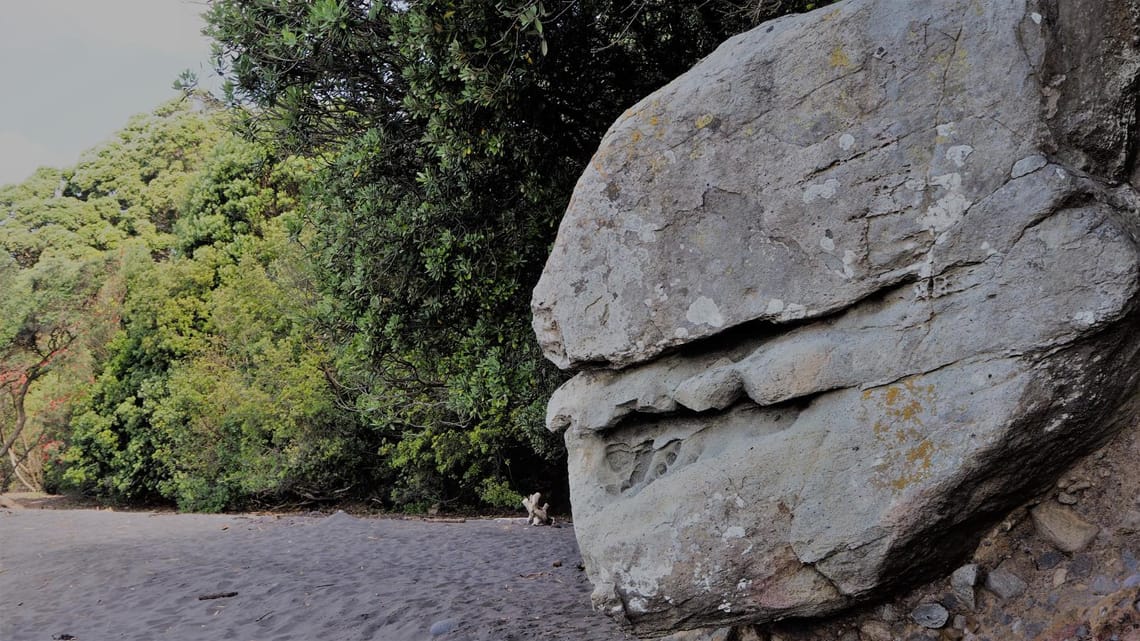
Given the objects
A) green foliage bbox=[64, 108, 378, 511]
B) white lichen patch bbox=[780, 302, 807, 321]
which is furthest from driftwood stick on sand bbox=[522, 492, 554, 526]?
white lichen patch bbox=[780, 302, 807, 321]

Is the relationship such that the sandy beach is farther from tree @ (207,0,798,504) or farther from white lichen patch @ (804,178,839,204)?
white lichen patch @ (804,178,839,204)

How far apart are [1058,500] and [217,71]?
6.79m

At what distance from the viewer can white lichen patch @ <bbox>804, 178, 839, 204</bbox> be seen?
3686 mm

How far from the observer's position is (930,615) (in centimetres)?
361

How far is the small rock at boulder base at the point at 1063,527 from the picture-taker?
3.38 m

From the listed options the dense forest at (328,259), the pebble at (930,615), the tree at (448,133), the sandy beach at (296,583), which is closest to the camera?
the pebble at (930,615)

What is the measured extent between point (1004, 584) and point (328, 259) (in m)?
6.16

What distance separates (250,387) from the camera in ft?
51.8

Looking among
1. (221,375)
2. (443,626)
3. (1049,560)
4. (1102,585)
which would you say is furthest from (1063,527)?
(221,375)

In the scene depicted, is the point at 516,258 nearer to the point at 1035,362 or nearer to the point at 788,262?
the point at 788,262

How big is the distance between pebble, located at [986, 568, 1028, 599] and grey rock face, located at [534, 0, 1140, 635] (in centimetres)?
16

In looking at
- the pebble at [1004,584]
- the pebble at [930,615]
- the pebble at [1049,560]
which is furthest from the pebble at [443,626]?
the pebble at [1049,560]

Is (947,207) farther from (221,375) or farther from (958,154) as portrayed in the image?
(221,375)

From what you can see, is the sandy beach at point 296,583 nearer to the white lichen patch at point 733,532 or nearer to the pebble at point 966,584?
the white lichen patch at point 733,532
